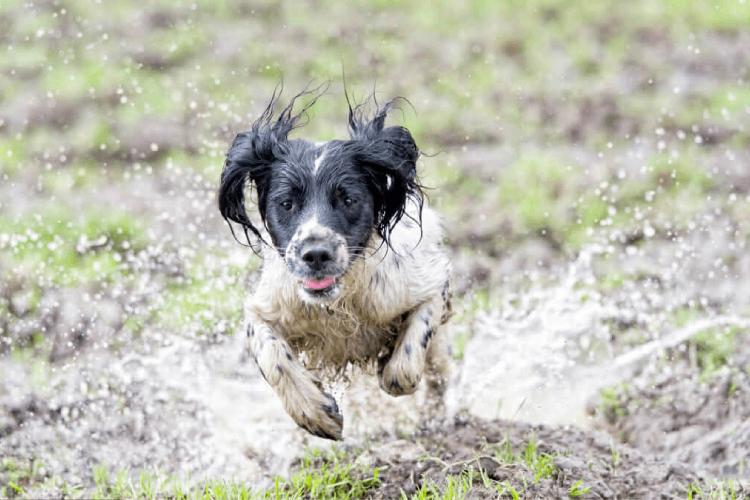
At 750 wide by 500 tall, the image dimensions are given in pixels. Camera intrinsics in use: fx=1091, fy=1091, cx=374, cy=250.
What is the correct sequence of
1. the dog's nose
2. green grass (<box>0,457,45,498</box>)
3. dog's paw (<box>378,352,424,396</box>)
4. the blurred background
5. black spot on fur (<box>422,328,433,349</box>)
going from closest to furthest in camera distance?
the dog's nose < dog's paw (<box>378,352,424,396</box>) < black spot on fur (<box>422,328,433,349</box>) < green grass (<box>0,457,45,498</box>) < the blurred background

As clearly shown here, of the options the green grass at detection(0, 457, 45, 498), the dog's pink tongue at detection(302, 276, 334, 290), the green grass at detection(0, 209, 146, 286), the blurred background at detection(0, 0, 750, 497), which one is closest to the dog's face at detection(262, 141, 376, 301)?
the dog's pink tongue at detection(302, 276, 334, 290)

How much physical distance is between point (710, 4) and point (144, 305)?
5766 mm

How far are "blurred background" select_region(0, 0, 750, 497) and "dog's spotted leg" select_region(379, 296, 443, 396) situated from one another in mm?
906

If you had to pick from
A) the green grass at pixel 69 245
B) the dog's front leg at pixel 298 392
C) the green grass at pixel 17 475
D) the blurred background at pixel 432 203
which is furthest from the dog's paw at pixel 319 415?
the green grass at pixel 69 245

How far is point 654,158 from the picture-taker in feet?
25.6

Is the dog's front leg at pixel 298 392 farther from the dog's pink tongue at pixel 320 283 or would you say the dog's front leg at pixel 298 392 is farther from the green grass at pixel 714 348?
the green grass at pixel 714 348

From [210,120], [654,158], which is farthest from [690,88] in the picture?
[210,120]

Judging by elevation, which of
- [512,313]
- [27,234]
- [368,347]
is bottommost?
[368,347]

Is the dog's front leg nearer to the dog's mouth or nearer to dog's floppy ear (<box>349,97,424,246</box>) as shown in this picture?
the dog's mouth

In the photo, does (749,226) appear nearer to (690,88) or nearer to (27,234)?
(690,88)

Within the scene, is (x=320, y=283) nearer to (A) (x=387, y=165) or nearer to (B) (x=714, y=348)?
(A) (x=387, y=165)

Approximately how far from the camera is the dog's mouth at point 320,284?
410 centimetres

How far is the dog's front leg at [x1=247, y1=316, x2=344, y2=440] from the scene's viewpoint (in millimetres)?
4277

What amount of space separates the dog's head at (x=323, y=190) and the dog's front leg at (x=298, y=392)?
36cm
